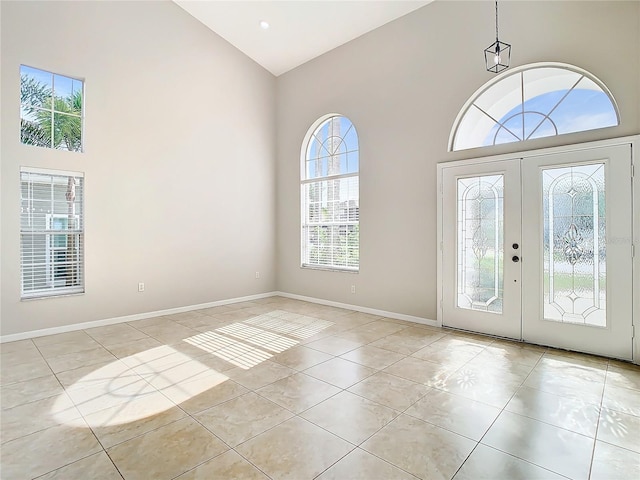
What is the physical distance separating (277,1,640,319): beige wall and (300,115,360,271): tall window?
226 mm

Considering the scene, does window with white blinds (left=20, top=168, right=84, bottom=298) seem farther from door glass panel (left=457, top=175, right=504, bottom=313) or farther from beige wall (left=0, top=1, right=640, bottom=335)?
door glass panel (left=457, top=175, right=504, bottom=313)

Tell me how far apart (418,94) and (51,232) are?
5.09 meters

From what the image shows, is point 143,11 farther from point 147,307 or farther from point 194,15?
point 147,307

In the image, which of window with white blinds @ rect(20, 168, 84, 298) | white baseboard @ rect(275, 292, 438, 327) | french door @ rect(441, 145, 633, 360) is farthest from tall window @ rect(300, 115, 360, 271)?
window with white blinds @ rect(20, 168, 84, 298)

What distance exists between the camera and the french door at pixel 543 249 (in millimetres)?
3299

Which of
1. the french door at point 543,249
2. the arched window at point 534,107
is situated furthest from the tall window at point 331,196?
the arched window at point 534,107

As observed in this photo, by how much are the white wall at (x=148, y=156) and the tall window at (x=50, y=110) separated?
5.1 inches

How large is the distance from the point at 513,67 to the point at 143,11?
5.02 meters

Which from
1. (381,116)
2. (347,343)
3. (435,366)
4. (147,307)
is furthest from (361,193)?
(147,307)

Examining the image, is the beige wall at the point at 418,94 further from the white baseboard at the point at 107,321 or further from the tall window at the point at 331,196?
the white baseboard at the point at 107,321

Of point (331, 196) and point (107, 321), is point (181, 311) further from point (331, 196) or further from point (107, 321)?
point (331, 196)

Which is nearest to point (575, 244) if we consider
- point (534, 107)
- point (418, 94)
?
point (534, 107)

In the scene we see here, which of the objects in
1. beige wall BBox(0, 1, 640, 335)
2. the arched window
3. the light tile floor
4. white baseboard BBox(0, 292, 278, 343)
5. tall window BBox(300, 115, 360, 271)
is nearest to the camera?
the light tile floor

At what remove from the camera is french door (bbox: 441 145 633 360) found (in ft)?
10.8
